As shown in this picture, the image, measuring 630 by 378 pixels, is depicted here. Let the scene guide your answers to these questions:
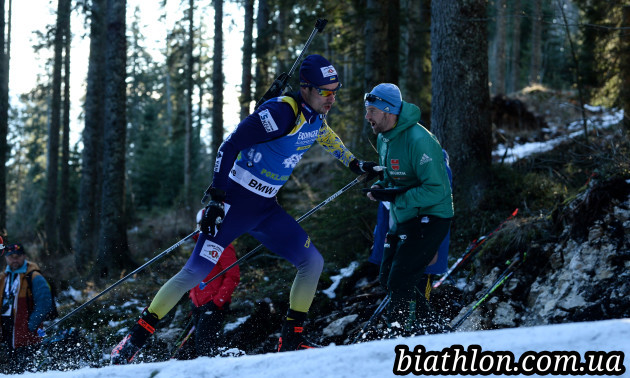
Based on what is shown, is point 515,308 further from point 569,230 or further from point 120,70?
point 120,70

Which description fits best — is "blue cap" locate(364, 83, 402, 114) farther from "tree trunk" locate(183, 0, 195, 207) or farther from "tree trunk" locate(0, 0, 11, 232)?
"tree trunk" locate(183, 0, 195, 207)

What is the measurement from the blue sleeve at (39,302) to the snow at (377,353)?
4.65 meters

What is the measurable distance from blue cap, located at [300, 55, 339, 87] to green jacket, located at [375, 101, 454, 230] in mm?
671

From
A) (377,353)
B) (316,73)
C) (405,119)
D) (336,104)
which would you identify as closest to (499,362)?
(377,353)

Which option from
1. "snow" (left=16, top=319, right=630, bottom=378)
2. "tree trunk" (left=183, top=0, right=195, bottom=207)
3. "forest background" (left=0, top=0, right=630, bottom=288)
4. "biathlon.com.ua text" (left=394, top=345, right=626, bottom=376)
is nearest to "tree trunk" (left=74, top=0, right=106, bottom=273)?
"forest background" (left=0, top=0, right=630, bottom=288)

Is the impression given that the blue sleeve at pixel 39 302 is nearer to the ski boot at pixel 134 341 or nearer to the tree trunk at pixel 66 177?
the ski boot at pixel 134 341

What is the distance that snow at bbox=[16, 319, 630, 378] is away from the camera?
2.48 metres

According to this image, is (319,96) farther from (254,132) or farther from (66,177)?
(66,177)

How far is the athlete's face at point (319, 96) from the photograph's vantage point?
4777 millimetres

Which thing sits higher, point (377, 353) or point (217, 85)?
point (377, 353)

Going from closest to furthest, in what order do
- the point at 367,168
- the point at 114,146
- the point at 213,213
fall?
the point at 213,213 → the point at 367,168 → the point at 114,146

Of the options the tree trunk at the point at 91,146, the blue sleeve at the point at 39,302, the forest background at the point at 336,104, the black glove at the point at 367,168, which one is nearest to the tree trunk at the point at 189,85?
the forest background at the point at 336,104

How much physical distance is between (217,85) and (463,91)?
12313mm

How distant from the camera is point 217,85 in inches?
770
